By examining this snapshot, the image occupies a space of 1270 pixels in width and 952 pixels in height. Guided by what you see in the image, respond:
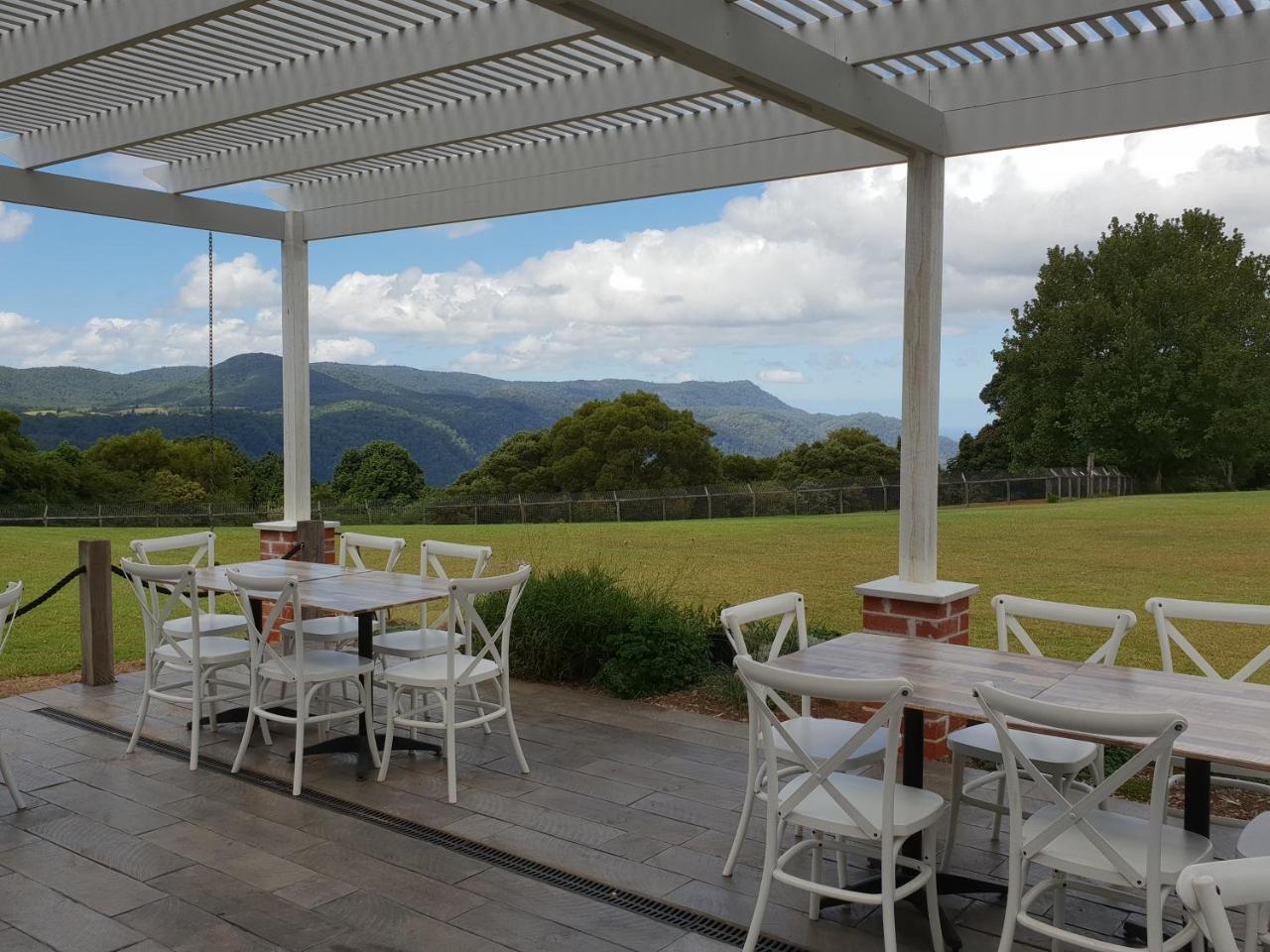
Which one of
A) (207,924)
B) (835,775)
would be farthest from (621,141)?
(207,924)

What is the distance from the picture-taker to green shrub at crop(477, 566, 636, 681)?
19.7 ft

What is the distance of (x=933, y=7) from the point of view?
3.77 metres

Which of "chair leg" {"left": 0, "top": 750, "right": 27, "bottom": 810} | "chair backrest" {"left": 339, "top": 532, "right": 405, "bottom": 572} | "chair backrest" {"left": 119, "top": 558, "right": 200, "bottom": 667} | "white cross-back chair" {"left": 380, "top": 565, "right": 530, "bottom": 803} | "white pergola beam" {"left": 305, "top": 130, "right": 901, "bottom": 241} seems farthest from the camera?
"chair backrest" {"left": 339, "top": 532, "right": 405, "bottom": 572}

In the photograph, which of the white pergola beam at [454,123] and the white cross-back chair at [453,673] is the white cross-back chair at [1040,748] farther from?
the white pergola beam at [454,123]

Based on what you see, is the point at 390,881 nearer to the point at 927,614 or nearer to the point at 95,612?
Answer: the point at 927,614

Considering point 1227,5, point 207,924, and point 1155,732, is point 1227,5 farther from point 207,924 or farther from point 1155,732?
point 207,924

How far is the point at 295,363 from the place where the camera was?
7.14 m

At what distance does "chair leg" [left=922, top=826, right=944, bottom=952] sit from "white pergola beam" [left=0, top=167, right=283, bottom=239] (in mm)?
5724

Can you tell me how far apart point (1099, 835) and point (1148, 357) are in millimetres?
13558

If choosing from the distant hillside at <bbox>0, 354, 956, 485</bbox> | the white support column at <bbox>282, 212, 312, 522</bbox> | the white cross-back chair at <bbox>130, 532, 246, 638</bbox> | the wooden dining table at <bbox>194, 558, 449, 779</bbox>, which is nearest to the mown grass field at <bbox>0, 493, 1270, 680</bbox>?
the distant hillside at <bbox>0, 354, 956, 485</bbox>

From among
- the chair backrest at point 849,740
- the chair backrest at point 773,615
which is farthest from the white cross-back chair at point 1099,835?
the chair backrest at point 773,615

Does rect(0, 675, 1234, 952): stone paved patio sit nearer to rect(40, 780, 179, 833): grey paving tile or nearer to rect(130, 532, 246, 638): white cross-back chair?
rect(40, 780, 179, 833): grey paving tile

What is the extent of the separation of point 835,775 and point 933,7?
8.95ft

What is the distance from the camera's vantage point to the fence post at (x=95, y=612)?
5816 millimetres
